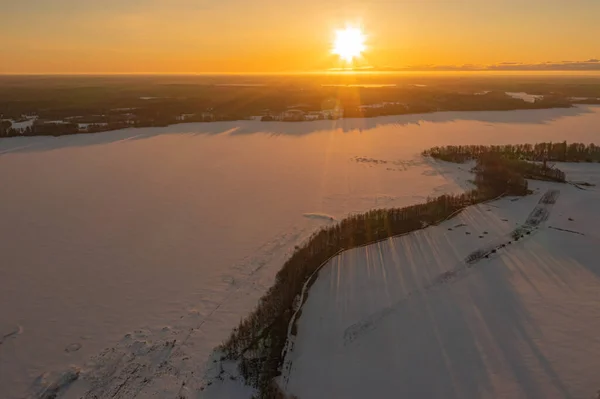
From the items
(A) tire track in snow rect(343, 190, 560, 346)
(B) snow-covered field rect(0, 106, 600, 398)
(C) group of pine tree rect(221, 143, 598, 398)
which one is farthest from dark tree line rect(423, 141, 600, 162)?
(A) tire track in snow rect(343, 190, 560, 346)

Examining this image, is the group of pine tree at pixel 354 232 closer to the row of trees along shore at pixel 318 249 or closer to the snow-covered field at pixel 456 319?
the row of trees along shore at pixel 318 249

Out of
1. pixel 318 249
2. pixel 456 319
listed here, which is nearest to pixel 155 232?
pixel 318 249

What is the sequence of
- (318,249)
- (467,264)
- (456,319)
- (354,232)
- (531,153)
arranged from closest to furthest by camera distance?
(456,319) → (467,264) → (318,249) → (354,232) → (531,153)

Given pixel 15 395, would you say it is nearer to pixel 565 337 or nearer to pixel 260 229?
pixel 260 229

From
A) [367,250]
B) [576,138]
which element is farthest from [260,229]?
[576,138]

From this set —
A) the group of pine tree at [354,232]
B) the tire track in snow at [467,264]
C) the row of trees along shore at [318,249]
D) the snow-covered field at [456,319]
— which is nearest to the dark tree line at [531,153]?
the group of pine tree at [354,232]

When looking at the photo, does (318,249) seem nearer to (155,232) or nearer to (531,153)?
(155,232)

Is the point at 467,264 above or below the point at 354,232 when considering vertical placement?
below
